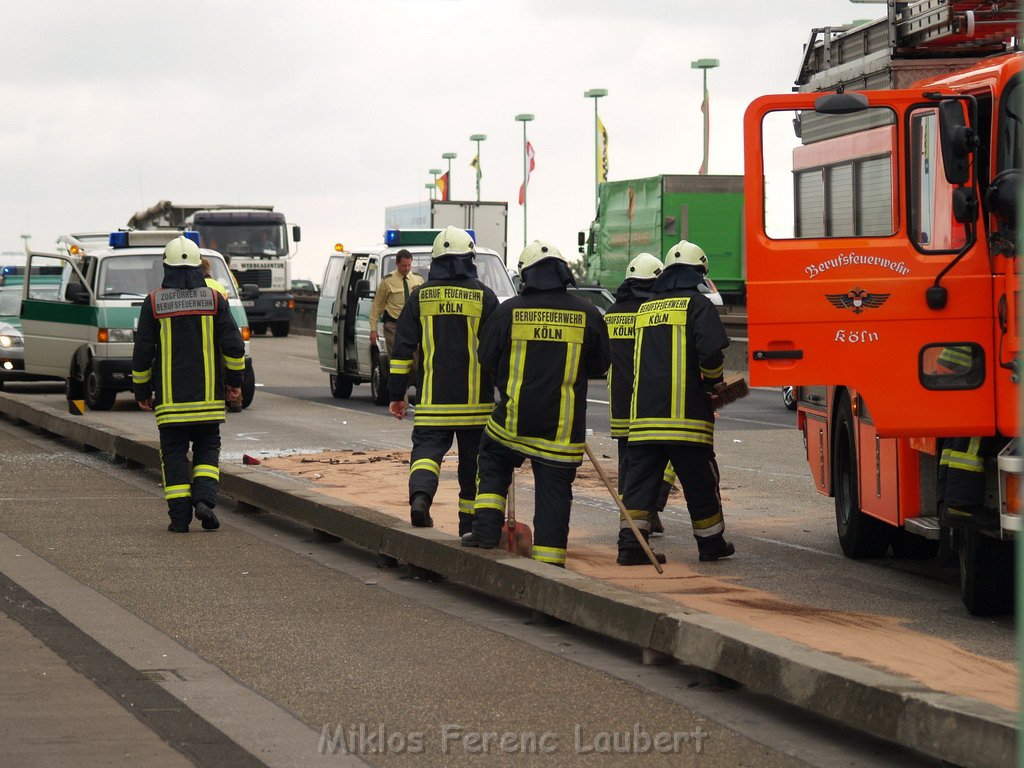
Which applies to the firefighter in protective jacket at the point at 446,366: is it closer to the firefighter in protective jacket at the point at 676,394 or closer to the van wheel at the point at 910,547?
the firefighter in protective jacket at the point at 676,394

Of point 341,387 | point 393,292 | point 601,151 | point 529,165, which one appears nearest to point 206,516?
point 393,292

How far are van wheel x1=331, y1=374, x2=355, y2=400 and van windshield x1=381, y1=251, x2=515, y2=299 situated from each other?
2812 mm

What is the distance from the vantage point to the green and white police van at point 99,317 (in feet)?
75.9

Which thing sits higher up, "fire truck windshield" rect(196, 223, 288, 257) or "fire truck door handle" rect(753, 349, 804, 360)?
"fire truck windshield" rect(196, 223, 288, 257)

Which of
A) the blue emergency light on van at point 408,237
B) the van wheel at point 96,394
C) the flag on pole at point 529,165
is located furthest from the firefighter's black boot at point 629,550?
the flag on pole at point 529,165

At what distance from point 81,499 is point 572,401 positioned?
19.0 feet

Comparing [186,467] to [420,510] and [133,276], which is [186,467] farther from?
[133,276]

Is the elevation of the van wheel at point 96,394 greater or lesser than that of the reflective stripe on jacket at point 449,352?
lesser

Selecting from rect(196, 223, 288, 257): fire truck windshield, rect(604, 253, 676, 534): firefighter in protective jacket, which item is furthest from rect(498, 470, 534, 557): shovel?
rect(196, 223, 288, 257): fire truck windshield

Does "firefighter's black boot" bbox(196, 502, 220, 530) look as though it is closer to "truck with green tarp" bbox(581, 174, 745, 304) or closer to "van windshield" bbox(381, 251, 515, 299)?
"van windshield" bbox(381, 251, 515, 299)

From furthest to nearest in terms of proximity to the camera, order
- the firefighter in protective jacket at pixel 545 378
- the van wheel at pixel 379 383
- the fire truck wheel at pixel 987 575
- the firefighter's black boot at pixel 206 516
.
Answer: the van wheel at pixel 379 383 → the firefighter's black boot at pixel 206 516 → the firefighter in protective jacket at pixel 545 378 → the fire truck wheel at pixel 987 575

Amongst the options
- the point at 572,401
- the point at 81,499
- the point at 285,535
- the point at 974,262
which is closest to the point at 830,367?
the point at 974,262

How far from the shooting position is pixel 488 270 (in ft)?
78.0

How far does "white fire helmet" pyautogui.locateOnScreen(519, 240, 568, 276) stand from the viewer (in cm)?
978
